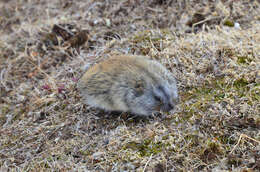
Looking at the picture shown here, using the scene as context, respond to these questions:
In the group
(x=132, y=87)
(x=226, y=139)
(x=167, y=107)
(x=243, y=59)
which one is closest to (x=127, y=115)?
(x=132, y=87)

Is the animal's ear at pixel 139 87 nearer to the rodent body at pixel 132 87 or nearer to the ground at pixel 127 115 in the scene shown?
the rodent body at pixel 132 87

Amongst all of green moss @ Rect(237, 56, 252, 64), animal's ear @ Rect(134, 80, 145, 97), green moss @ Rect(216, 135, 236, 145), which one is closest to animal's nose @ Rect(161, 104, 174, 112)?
animal's ear @ Rect(134, 80, 145, 97)

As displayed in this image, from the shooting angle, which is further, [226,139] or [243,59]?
[243,59]

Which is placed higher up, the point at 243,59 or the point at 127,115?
the point at 243,59

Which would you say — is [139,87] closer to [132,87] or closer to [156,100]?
[132,87]

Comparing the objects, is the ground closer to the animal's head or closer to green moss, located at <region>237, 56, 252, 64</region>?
green moss, located at <region>237, 56, 252, 64</region>

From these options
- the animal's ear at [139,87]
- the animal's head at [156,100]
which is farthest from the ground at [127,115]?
the animal's ear at [139,87]

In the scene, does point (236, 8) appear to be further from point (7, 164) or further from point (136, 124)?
point (7, 164)
